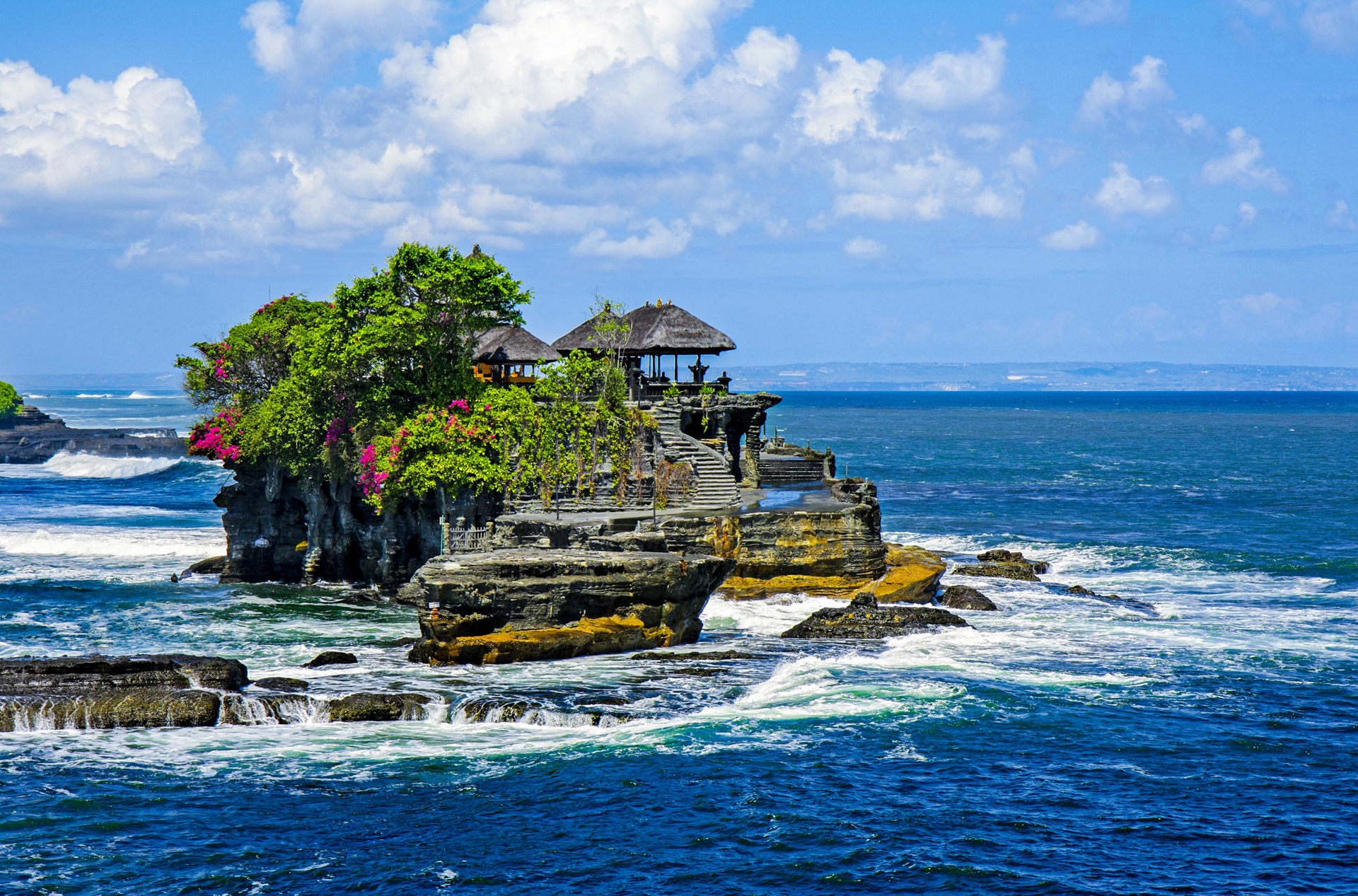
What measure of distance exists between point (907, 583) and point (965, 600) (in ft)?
6.99

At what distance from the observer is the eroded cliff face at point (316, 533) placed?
162ft

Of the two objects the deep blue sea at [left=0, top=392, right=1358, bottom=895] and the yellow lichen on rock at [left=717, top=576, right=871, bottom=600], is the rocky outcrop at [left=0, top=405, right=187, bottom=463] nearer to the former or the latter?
the deep blue sea at [left=0, top=392, right=1358, bottom=895]

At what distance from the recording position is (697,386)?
59562mm

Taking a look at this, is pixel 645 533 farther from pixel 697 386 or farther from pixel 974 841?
pixel 697 386

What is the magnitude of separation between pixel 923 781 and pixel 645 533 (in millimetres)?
14790

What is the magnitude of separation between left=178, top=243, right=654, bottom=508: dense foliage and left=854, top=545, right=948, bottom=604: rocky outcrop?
420 inches

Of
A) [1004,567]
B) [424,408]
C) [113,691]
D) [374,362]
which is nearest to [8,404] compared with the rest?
[374,362]

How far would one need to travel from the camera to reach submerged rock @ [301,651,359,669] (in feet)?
110

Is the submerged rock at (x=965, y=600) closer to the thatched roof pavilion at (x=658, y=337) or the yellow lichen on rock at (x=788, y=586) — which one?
the yellow lichen on rock at (x=788, y=586)

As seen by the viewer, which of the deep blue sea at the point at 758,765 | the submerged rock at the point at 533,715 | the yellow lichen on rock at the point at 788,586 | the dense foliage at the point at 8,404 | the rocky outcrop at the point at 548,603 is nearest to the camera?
the deep blue sea at the point at 758,765

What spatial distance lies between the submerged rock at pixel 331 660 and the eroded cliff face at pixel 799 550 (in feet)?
43.1

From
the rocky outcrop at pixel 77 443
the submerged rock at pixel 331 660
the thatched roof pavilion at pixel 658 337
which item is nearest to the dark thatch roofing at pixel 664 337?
the thatched roof pavilion at pixel 658 337

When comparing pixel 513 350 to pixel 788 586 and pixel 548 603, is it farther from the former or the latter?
pixel 548 603

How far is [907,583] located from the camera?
42.2 m
